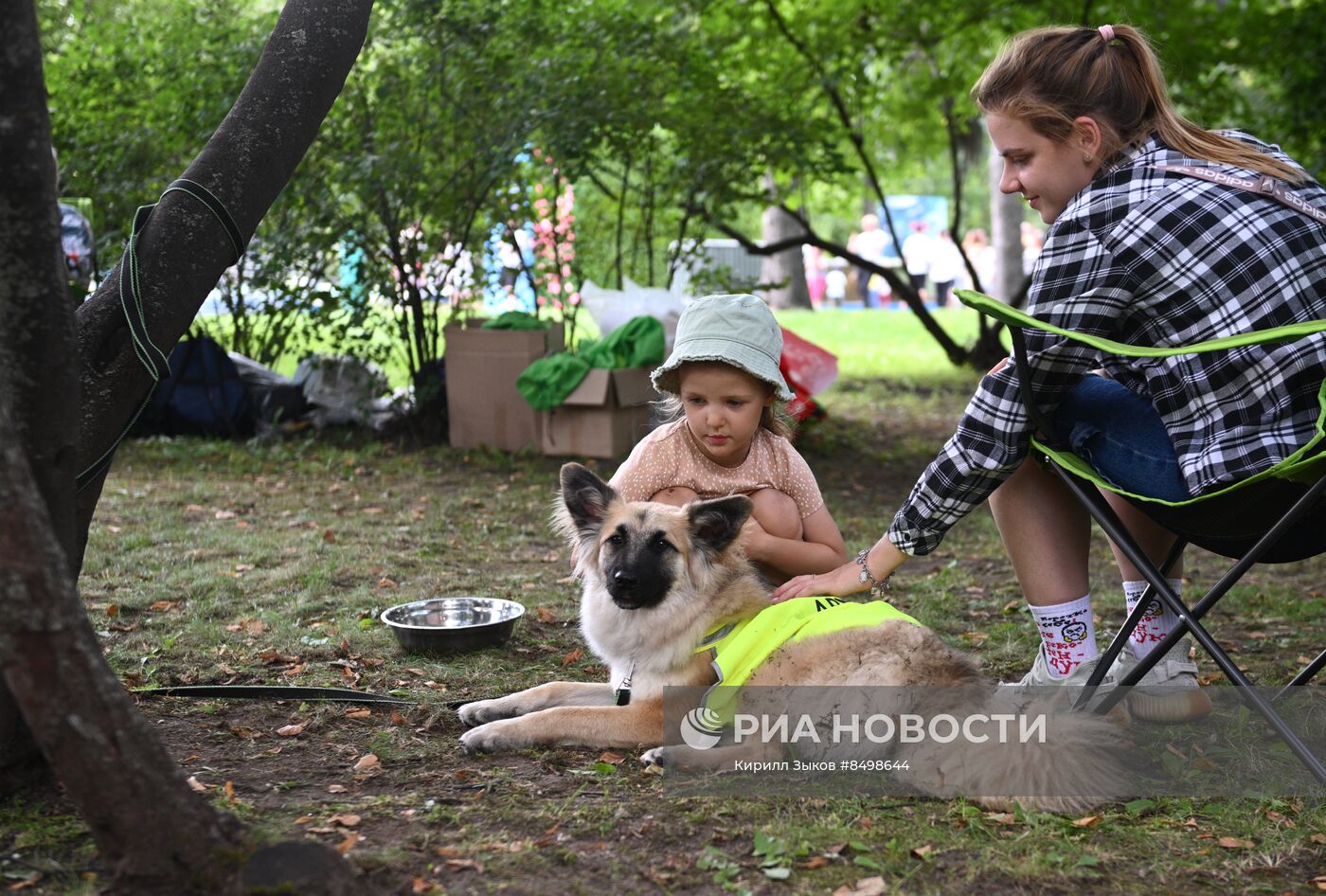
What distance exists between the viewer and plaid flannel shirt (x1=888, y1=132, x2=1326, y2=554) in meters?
2.78

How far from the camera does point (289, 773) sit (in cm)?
295

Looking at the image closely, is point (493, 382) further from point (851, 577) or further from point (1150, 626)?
point (1150, 626)

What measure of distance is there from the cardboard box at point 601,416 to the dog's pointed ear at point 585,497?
404 cm

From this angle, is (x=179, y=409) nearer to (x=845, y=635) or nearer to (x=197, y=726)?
(x=197, y=726)

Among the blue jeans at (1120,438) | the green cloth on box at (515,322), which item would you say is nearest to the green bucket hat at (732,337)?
the blue jeans at (1120,438)

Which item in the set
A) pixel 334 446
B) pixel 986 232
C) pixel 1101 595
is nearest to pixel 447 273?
pixel 334 446

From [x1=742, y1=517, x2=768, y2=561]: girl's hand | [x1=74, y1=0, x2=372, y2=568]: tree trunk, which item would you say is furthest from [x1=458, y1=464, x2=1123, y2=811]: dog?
[x1=74, y1=0, x2=372, y2=568]: tree trunk

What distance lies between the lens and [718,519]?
334 centimetres

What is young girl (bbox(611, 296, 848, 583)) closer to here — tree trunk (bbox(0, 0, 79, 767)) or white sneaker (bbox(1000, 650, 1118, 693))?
white sneaker (bbox(1000, 650, 1118, 693))

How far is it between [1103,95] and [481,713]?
2364 millimetres

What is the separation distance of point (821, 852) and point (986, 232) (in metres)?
38.7

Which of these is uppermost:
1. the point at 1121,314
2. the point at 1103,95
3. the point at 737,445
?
the point at 1103,95

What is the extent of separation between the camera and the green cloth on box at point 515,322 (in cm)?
807

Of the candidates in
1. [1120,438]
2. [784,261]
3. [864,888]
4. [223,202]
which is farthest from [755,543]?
[784,261]
